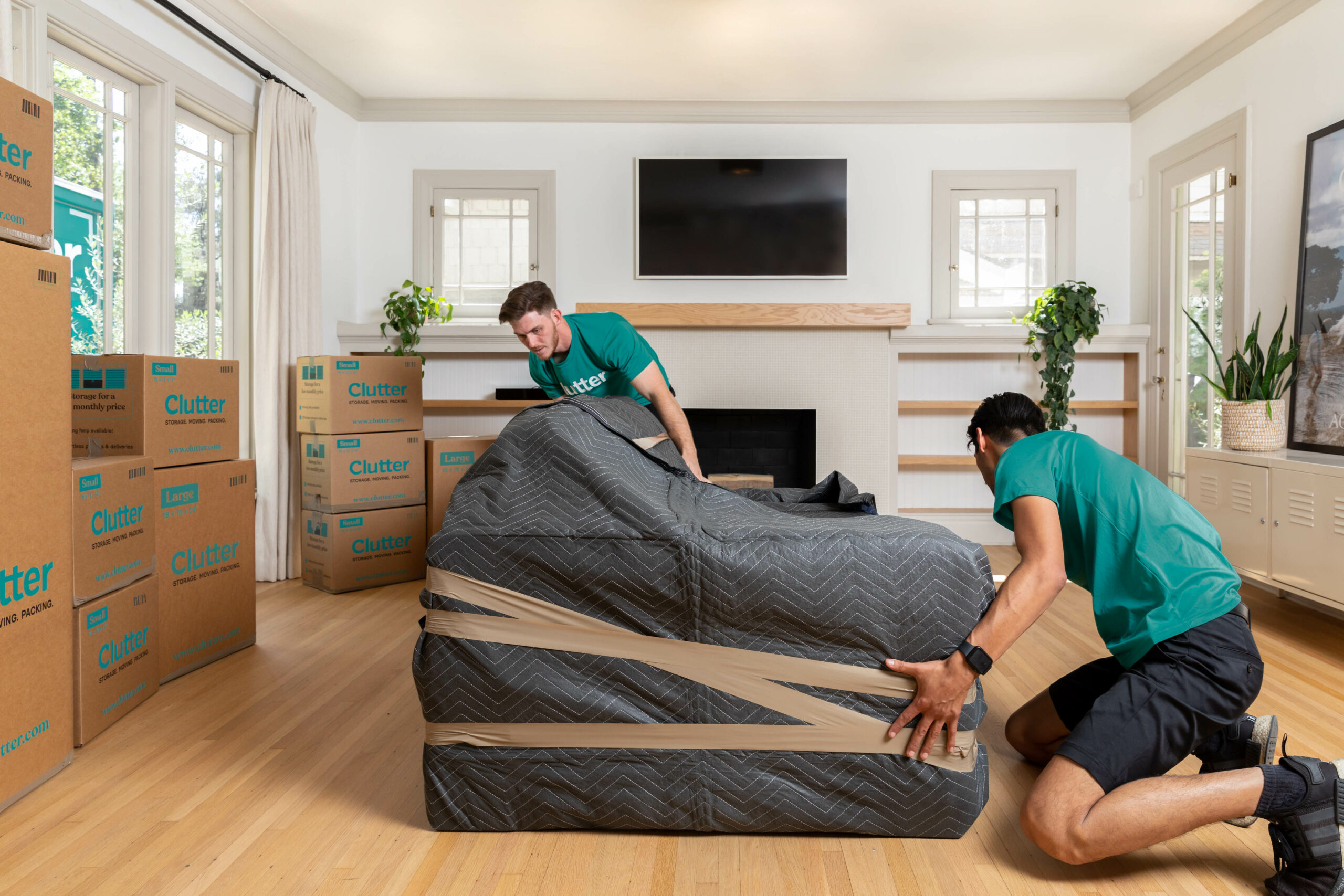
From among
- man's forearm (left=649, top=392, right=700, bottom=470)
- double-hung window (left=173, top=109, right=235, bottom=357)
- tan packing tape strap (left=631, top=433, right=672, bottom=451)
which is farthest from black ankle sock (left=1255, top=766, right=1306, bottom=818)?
double-hung window (left=173, top=109, right=235, bottom=357)

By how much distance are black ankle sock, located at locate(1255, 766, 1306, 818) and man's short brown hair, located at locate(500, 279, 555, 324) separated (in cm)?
191

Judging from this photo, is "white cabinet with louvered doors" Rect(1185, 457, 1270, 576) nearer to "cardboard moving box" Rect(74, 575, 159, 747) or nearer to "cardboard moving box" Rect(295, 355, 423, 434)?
"cardboard moving box" Rect(295, 355, 423, 434)

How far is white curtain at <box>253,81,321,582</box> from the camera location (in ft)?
12.3

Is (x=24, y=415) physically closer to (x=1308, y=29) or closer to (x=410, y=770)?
(x=410, y=770)

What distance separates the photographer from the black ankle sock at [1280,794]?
4.29 ft

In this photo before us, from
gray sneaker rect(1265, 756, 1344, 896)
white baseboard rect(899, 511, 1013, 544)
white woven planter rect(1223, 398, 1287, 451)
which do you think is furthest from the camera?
white baseboard rect(899, 511, 1013, 544)

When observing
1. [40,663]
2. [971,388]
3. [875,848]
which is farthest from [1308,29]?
[40,663]

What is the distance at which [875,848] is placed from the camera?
1486 millimetres

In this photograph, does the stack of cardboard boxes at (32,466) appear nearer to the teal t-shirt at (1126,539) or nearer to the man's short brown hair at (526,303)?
the man's short brown hair at (526,303)

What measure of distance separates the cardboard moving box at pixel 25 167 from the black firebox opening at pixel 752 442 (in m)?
3.39

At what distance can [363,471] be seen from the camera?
368 cm

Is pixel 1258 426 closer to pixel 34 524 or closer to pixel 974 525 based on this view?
pixel 974 525

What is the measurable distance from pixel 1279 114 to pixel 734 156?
2613mm

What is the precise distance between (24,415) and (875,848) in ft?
6.13
